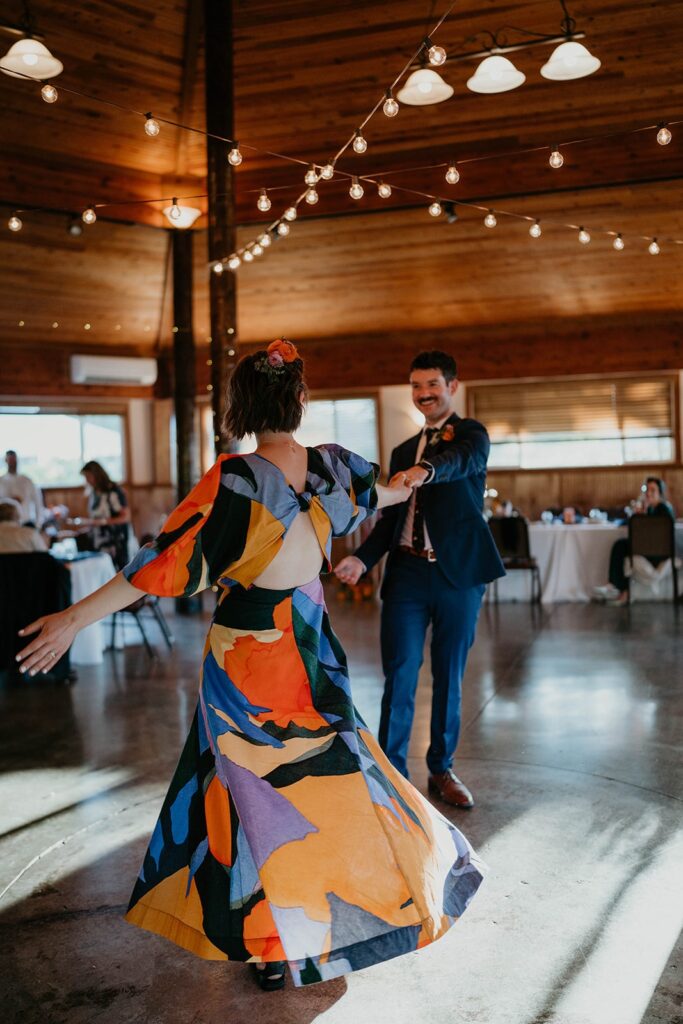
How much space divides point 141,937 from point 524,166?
345 inches

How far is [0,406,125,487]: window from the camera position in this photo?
13.8 metres

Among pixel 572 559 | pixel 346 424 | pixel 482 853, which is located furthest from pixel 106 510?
pixel 482 853

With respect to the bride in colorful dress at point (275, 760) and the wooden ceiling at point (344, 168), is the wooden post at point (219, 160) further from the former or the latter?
the bride in colorful dress at point (275, 760)

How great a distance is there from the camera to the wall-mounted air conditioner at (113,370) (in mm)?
13625

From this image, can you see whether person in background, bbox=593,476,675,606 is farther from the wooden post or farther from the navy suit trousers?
the navy suit trousers

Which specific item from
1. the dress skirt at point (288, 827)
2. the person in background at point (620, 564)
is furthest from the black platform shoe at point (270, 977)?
the person in background at point (620, 564)

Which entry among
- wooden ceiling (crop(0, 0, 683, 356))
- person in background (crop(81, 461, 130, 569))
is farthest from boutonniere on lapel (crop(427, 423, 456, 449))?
person in background (crop(81, 461, 130, 569))

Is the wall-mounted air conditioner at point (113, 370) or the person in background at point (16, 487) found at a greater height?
the wall-mounted air conditioner at point (113, 370)

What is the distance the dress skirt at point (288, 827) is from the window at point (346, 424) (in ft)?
37.6

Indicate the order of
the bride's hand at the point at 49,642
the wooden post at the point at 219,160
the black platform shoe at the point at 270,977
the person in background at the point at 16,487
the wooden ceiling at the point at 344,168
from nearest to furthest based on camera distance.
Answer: the bride's hand at the point at 49,642, the black platform shoe at the point at 270,977, the wooden post at the point at 219,160, the wooden ceiling at the point at 344,168, the person in background at the point at 16,487

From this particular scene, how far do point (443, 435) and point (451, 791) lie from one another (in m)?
1.45

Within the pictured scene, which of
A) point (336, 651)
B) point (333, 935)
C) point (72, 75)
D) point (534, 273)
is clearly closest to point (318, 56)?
point (72, 75)

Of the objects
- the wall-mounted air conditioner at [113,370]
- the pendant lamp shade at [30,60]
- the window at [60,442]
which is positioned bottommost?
the window at [60,442]

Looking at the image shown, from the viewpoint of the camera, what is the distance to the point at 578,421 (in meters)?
13.5
